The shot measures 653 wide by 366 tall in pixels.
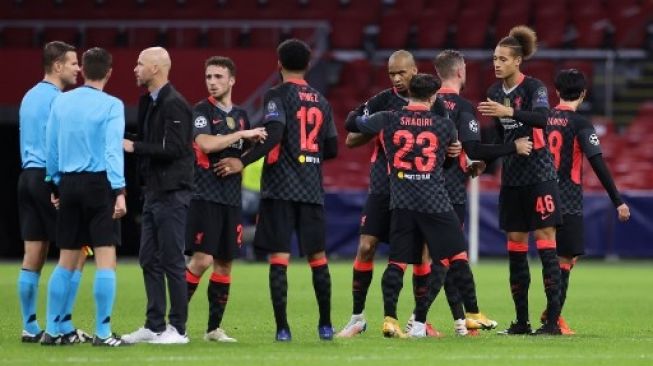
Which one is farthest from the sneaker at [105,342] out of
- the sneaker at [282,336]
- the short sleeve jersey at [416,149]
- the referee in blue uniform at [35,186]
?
the short sleeve jersey at [416,149]

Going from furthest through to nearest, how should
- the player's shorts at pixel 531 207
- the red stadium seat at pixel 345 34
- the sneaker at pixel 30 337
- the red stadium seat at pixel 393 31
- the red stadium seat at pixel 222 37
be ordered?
the red stadium seat at pixel 393 31, the red stadium seat at pixel 345 34, the red stadium seat at pixel 222 37, the player's shorts at pixel 531 207, the sneaker at pixel 30 337

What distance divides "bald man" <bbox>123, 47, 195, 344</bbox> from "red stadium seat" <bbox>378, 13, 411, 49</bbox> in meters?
19.9

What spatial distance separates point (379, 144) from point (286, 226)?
1472 mm

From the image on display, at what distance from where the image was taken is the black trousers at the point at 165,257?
35.8 feet

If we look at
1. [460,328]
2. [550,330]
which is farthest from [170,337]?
[550,330]

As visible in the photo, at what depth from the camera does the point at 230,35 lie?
29.1m

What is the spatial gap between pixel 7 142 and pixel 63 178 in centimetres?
1812

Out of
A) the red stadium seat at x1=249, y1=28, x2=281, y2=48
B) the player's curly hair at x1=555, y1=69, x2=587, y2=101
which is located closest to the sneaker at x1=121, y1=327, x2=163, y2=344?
the player's curly hair at x1=555, y1=69, x2=587, y2=101

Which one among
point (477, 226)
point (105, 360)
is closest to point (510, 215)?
point (105, 360)

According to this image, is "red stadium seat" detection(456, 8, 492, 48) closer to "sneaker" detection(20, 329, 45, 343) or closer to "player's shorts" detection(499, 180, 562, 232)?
"player's shorts" detection(499, 180, 562, 232)

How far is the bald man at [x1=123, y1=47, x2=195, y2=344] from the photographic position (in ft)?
35.8

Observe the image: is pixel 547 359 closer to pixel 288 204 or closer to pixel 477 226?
pixel 288 204

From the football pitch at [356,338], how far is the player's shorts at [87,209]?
0.80 m

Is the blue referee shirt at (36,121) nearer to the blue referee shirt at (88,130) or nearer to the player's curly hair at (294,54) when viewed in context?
the blue referee shirt at (88,130)
